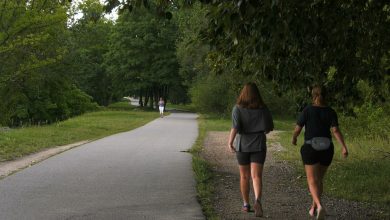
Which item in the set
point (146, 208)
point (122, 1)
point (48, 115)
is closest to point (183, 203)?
point (146, 208)

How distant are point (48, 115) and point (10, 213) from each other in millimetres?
33106

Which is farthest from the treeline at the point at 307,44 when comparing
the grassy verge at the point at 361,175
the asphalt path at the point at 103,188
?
the asphalt path at the point at 103,188

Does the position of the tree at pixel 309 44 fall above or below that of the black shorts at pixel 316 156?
above

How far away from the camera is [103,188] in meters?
8.75

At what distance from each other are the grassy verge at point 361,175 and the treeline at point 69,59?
4.14m

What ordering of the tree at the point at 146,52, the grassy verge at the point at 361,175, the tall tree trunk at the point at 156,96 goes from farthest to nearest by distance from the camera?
the tall tree trunk at the point at 156,96
the tree at the point at 146,52
the grassy verge at the point at 361,175

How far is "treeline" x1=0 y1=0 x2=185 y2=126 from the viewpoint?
22.6 metres

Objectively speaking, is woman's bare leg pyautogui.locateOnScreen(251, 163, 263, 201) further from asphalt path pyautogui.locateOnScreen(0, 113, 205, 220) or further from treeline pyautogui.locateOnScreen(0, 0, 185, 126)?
treeline pyautogui.locateOnScreen(0, 0, 185, 126)

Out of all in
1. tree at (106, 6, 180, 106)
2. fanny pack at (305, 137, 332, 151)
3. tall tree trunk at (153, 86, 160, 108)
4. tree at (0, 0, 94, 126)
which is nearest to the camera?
fanny pack at (305, 137, 332, 151)

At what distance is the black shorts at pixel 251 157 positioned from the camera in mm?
6957

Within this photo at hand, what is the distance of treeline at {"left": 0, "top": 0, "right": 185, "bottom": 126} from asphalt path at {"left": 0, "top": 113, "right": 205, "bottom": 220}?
2.58 meters

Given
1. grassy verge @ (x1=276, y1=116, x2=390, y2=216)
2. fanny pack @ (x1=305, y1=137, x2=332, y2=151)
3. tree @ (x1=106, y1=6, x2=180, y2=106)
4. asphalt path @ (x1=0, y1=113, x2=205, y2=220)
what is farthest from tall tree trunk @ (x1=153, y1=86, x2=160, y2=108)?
fanny pack @ (x1=305, y1=137, x2=332, y2=151)

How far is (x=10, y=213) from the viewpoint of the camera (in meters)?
6.77

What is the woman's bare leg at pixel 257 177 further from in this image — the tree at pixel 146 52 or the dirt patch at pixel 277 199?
the tree at pixel 146 52
